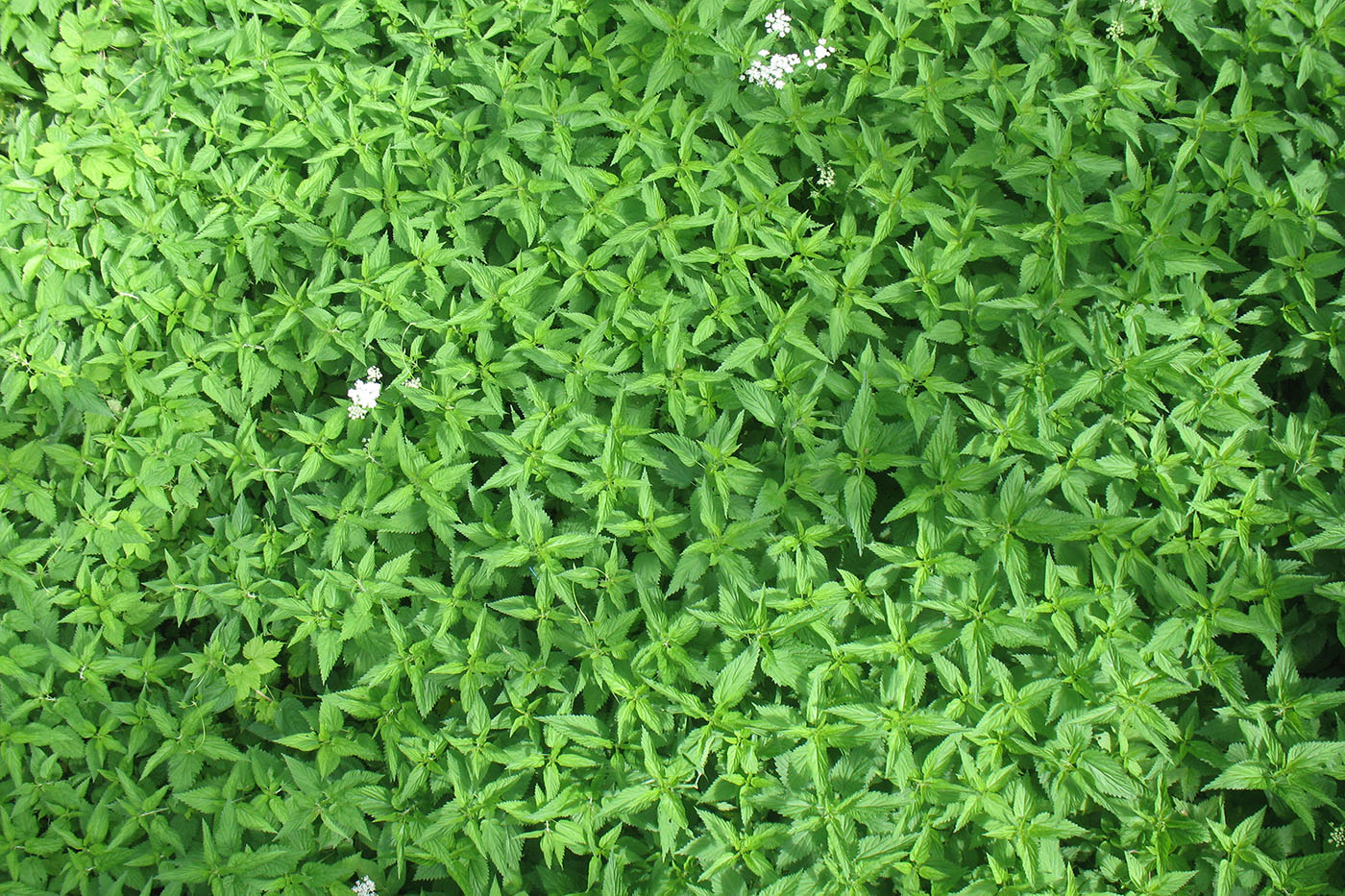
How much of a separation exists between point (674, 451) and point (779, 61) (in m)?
1.36

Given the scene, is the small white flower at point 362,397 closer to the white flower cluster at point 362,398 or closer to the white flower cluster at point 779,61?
the white flower cluster at point 362,398

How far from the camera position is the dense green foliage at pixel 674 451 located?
239cm

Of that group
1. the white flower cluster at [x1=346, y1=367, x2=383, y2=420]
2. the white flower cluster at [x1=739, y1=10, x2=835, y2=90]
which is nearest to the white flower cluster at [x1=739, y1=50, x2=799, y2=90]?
the white flower cluster at [x1=739, y1=10, x2=835, y2=90]

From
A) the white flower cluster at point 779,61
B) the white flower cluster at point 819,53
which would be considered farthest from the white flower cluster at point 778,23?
the white flower cluster at point 819,53

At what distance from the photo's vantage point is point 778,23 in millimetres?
2922

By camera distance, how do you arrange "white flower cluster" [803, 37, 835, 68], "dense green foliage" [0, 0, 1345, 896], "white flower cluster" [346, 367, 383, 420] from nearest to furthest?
"dense green foliage" [0, 0, 1345, 896] → "white flower cluster" [346, 367, 383, 420] → "white flower cluster" [803, 37, 835, 68]

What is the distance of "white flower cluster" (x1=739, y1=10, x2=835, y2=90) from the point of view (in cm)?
290

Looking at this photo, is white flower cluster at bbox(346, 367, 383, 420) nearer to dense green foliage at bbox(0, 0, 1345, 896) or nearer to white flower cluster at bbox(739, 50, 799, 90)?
dense green foliage at bbox(0, 0, 1345, 896)

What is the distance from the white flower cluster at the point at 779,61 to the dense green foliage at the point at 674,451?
0.07m

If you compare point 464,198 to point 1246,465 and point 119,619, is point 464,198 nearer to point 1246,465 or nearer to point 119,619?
point 119,619

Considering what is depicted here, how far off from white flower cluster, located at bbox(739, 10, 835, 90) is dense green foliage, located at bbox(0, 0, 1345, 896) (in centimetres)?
7

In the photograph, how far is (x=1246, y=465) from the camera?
257 cm

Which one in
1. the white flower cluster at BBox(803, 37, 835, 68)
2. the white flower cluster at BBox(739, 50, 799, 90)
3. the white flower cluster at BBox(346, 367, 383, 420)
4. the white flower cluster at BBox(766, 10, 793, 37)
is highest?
the white flower cluster at BBox(766, 10, 793, 37)

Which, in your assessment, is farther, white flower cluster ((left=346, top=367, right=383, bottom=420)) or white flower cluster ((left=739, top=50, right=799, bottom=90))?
white flower cluster ((left=739, top=50, right=799, bottom=90))
